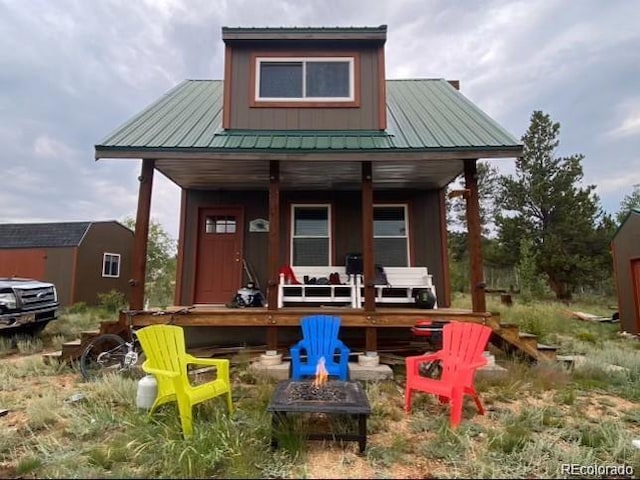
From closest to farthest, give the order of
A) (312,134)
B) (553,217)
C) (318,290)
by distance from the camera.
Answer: (312,134) < (318,290) < (553,217)

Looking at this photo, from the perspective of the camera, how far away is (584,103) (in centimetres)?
1499

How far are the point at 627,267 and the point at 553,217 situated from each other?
10404mm

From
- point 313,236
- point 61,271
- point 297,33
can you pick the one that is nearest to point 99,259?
point 61,271

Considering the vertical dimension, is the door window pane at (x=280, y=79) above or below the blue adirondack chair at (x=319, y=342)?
above

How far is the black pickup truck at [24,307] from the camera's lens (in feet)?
20.7

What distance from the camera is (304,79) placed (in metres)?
6.12

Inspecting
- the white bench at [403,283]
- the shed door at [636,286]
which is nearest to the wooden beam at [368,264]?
the white bench at [403,283]

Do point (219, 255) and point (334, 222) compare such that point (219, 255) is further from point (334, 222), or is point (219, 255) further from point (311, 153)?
point (311, 153)

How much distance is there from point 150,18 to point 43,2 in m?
2.38

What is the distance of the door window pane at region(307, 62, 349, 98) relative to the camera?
6.10 meters

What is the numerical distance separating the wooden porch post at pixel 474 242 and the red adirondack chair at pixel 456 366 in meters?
1.34

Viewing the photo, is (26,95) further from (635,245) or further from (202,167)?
(635,245)

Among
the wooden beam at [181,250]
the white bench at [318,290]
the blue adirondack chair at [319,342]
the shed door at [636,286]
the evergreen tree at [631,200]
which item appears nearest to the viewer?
the blue adirondack chair at [319,342]

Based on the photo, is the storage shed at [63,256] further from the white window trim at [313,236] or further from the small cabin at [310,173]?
the white window trim at [313,236]
